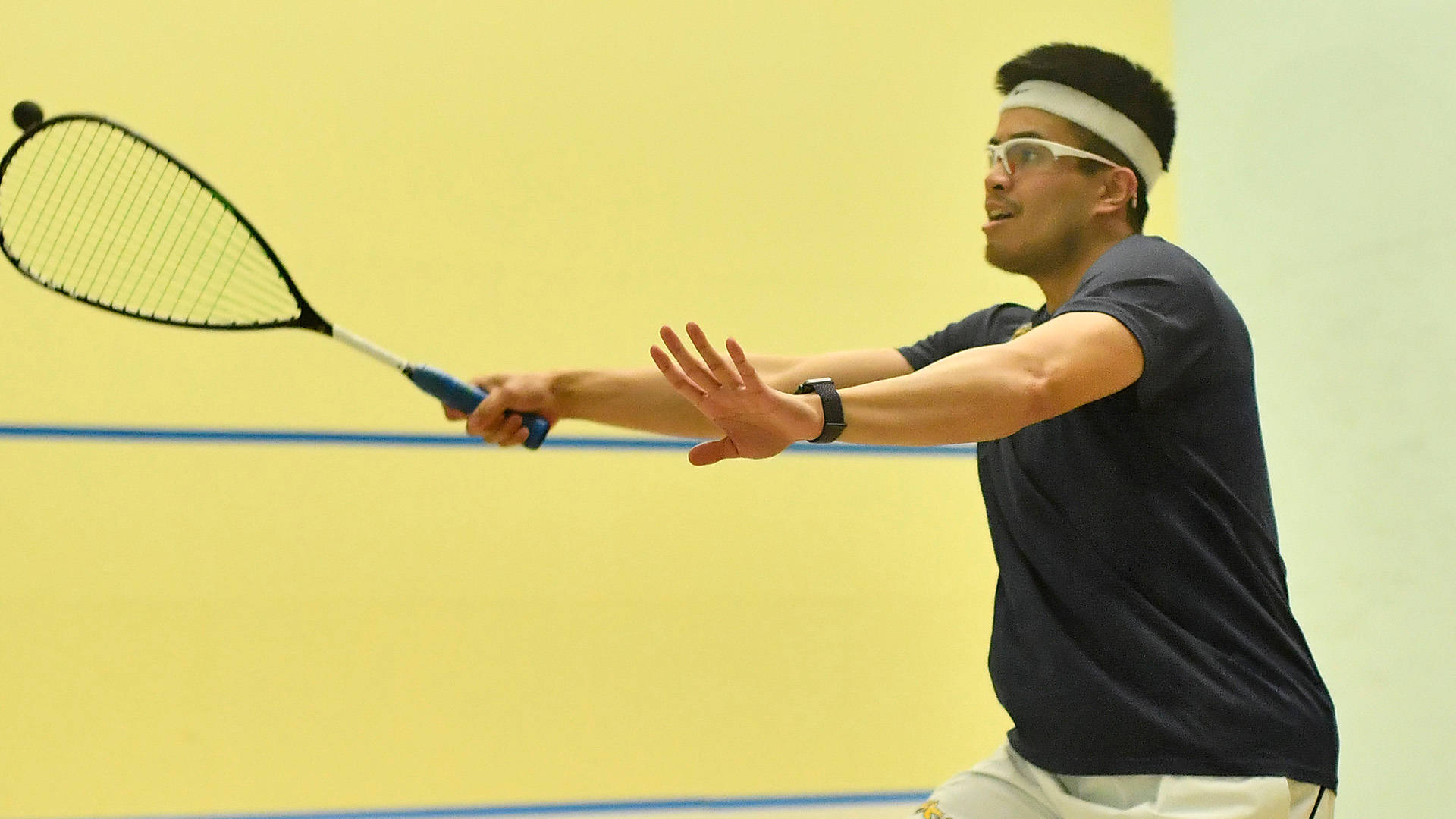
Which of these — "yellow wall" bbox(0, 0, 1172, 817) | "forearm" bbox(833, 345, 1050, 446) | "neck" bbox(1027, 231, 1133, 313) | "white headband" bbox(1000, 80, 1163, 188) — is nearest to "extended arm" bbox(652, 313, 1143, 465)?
"forearm" bbox(833, 345, 1050, 446)

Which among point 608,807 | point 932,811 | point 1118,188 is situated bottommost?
point 608,807

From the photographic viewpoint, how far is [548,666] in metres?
2.07

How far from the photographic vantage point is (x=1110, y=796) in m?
1.34

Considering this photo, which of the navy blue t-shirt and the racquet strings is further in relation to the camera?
the racquet strings

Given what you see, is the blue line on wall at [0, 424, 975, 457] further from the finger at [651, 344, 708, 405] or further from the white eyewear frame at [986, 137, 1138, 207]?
the finger at [651, 344, 708, 405]

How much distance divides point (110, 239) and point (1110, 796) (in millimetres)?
1586

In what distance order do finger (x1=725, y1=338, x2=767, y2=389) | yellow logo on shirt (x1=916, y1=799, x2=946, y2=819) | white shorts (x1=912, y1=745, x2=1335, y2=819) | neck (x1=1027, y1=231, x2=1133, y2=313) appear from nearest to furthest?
finger (x1=725, y1=338, x2=767, y2=389) < white shorts (x1=912, y1=745, x2=1335, y2=819) < yellow logo on shirt (x1=916, y1=799, x2=946, y2=819) < neck (x1=1027, y1=231, x2=1133, y2=313)

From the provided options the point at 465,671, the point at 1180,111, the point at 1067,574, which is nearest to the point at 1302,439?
the point at 1180,111

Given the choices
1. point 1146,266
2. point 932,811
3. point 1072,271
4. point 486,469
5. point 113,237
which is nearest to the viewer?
point 1146,266

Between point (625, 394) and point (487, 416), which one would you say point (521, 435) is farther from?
point (625, 394)

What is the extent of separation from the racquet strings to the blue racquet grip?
44cm

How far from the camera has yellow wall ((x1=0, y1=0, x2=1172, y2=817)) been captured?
1.96 meters

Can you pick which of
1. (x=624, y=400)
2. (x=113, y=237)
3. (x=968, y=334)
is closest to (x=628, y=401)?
(x=624, y=400)

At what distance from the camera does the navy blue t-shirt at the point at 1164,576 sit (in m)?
1.29
